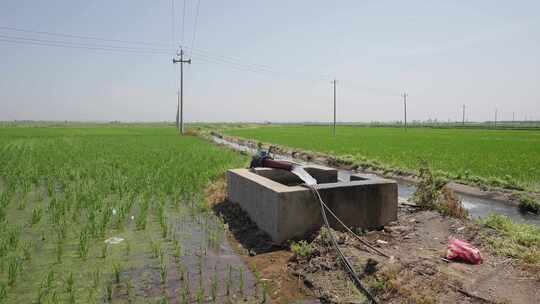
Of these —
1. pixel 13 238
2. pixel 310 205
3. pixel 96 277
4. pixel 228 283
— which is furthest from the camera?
pixel 310 205

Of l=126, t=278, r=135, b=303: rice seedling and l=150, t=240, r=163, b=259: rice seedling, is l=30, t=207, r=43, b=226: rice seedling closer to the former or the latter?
l=150, t=240, r=163, b=259: rice seedling

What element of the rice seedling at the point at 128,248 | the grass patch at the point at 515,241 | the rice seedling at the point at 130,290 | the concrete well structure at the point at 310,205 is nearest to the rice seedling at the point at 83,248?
the rice seedling at the point at 128,248

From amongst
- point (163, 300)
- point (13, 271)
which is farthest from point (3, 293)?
point (163, 300)

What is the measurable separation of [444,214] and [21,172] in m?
13.1

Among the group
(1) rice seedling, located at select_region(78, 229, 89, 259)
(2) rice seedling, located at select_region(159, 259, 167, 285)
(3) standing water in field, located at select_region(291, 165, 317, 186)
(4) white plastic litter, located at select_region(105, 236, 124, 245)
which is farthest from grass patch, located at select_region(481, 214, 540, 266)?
(1) rice seedling, located at select_region(78, 229, 89, 259)

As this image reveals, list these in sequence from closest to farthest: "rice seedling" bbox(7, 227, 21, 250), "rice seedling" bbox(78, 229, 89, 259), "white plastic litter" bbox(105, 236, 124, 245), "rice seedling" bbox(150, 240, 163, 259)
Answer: "rice seedling" bbox(78, 229, 89, 259) < "rice seedling" bbox(150, 240, 163, 259) < "rice seedling" bbox(7, 227, 21, 250) < "white plastic litter" bbox(105, 236, 124, 245)

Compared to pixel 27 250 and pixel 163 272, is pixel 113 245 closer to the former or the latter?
pixel 27 250

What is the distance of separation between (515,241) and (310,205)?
304 cm

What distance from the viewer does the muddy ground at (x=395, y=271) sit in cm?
378

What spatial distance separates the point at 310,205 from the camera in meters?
5.82

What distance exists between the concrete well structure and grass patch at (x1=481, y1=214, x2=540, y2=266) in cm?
165

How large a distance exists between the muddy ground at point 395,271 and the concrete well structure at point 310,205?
0.23 m

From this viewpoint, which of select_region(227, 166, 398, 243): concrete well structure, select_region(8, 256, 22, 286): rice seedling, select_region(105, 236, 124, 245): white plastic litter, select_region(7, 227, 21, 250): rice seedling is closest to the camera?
select_region(8, 256, 22, 286): rice seedling

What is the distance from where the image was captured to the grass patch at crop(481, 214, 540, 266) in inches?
182
